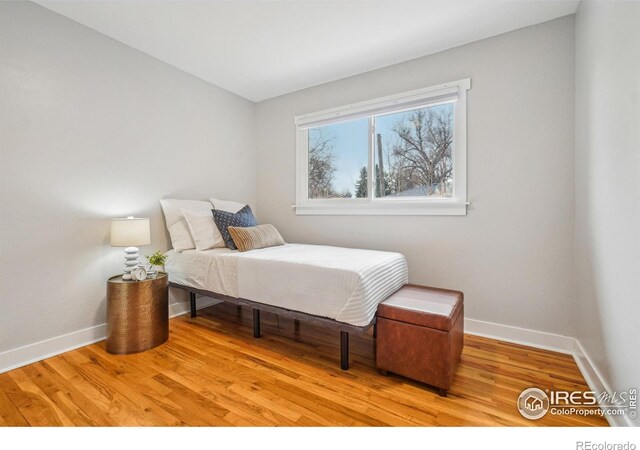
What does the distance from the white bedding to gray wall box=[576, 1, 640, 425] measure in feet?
3.94

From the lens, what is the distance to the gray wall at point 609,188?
4.20 feet

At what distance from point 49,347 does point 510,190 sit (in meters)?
3.79

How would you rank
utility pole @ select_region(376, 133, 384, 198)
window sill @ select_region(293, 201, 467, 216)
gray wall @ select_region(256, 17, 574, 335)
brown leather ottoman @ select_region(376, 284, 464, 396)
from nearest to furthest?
brown leather ottoman @ select_region(376, 284, 464, 396) < gray wall @ select_region(256, 17, 574, 335) < window sill @ select_region(293, 201, 467, 216) < utility pole @ select_region(376, 133, 384, 198)

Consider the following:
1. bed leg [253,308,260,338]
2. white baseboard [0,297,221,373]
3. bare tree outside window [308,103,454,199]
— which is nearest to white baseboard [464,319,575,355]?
bare tree outside window [308,103,454,199]

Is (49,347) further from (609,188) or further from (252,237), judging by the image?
(609,188)

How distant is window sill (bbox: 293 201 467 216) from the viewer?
2607 millimetres

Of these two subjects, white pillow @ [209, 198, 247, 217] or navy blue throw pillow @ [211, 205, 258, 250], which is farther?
white pillow @ [209, 198, 247, 217]

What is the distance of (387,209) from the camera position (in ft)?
9.64

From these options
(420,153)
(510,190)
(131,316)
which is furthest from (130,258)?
(510,190)

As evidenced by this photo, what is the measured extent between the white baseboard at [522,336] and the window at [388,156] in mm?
1006

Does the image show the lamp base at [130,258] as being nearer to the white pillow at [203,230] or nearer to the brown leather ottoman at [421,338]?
the white pillow at [203,230]

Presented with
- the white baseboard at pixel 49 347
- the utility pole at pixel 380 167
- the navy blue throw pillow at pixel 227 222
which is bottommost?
the white baseboard at pixel 49 347

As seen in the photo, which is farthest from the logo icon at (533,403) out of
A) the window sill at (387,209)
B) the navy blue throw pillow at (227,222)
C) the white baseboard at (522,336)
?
the navy blue throw pillow at (227,222)

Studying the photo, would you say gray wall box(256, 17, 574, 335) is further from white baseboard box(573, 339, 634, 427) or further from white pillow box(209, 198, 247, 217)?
white pillow box(209, 198, 247, 217)
